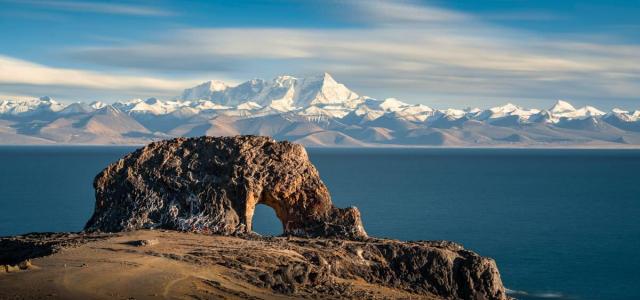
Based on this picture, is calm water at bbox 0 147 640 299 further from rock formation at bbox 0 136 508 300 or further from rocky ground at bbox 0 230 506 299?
rocky ground at bbox 0 230 506 299

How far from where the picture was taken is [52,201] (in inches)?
4045

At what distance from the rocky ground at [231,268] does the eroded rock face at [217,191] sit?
1.64 m

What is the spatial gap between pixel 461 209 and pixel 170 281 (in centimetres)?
7544

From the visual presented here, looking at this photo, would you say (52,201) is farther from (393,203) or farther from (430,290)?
(430,290)

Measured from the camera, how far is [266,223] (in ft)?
245

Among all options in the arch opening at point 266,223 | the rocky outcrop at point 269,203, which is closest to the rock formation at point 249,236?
the rocky outcrop at point 269,203

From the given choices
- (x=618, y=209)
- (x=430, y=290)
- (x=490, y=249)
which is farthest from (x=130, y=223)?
(x=618, y=209)

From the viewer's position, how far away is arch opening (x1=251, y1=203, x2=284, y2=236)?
68.2 m

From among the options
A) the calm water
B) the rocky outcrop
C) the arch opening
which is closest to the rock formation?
the rocky outcrop

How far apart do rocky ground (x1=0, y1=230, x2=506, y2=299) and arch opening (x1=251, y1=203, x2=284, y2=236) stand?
31.3 metres

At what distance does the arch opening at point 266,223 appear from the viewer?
6819cm

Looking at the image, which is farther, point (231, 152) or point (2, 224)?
point (2, 224)

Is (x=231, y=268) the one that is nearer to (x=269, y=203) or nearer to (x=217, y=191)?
(x=217, y=191)

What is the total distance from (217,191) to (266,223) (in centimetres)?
3862
